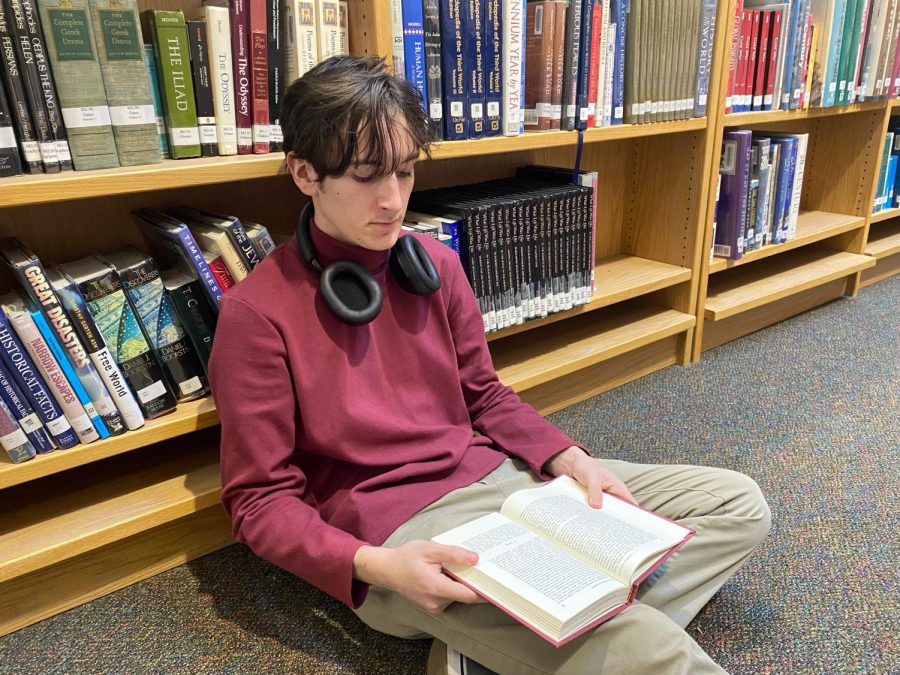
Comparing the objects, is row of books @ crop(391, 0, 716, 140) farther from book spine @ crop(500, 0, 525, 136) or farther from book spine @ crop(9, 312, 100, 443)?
book spine @ crop(9, 312, 100, 443)

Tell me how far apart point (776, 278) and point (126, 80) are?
6.62ft

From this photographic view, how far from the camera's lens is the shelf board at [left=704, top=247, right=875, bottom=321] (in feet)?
6.77

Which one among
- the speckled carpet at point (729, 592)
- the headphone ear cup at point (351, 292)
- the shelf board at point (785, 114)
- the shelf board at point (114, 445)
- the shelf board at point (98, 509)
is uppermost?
the shelf board at point (785, 114)

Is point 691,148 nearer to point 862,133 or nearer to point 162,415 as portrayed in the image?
point 862,133

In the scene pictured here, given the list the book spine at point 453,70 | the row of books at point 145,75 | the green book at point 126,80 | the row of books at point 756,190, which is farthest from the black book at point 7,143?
the row of books at point 756,190

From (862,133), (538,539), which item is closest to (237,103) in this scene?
(538,539)

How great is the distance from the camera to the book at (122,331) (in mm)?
1062

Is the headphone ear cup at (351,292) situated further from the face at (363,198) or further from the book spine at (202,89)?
the book spine at (202,89)

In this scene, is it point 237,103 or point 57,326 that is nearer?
point 57,326

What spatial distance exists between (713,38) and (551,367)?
905 millimetres

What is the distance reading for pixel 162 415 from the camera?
1.16 metres

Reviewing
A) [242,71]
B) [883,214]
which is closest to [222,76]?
[242,71]

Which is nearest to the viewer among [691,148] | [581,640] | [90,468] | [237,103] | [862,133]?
[581,640]

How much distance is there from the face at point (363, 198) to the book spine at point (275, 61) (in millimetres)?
249
